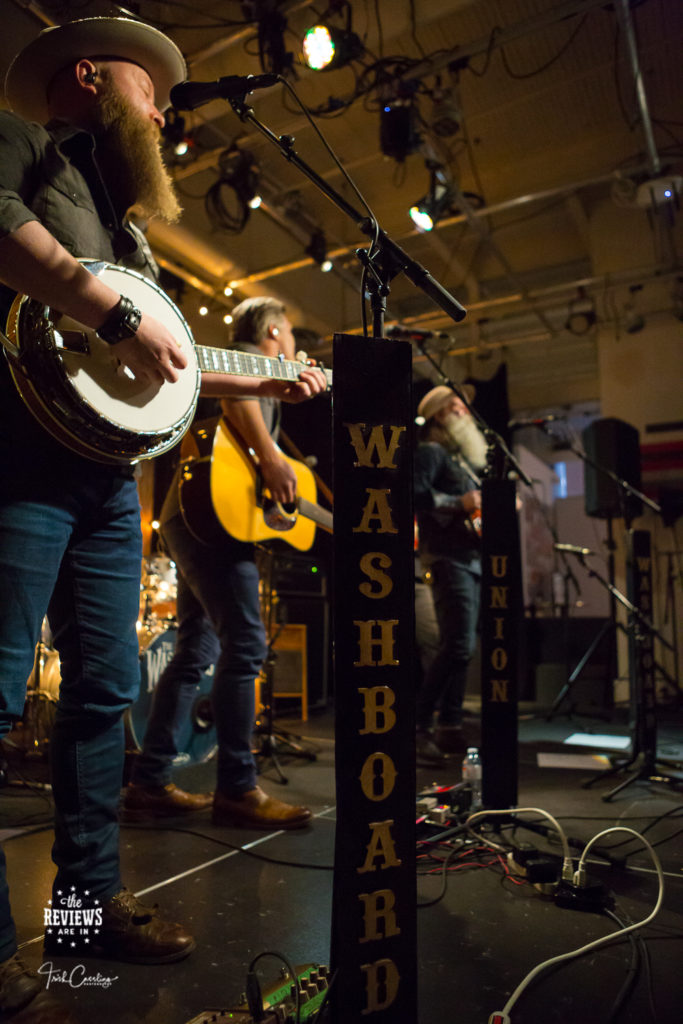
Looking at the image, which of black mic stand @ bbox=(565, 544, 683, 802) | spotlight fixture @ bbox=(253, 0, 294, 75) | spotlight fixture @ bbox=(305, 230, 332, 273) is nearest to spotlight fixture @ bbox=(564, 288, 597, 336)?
spotlight fixture @ bbox=(305, 230, 332, 273)

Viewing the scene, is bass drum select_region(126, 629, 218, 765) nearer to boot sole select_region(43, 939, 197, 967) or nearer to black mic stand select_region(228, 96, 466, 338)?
boot sole select_region(43, 939, 197, 967)

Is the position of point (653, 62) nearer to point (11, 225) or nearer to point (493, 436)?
point (493, 436)

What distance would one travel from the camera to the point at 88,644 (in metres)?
1.52

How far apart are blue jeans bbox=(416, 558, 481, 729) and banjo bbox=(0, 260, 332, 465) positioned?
2.72 meters

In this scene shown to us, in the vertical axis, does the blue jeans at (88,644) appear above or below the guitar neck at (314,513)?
below

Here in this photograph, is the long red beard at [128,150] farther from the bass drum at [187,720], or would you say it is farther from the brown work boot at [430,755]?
the brown work boot at [430,755]

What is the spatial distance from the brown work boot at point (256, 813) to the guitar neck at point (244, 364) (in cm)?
152

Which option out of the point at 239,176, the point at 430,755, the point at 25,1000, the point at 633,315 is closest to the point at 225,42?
the point at 239,176

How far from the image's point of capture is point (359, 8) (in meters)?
4.84

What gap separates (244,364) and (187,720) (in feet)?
6.12

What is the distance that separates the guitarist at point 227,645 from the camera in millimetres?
2498

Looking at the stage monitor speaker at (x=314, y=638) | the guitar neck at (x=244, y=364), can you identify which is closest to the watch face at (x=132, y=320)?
the guitar neck at (x=244, y=364)

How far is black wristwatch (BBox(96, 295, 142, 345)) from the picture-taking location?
4.47ft

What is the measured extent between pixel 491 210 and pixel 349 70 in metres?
1.94
